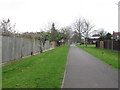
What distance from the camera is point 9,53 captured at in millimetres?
9523

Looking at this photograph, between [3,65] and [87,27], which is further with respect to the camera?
[87,27]

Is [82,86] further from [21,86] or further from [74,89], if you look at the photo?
[21,86]

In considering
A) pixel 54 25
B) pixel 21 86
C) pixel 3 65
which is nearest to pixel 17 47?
pixel 3 65

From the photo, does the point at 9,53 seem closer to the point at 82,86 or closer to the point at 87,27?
the point at 82,86

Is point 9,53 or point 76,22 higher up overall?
point 76,22

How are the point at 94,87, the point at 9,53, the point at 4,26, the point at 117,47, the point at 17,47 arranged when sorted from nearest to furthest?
the point at 94,87 < the point at 9,53 < the point at 17,47 < the point at 4,26 < the point at 117,47

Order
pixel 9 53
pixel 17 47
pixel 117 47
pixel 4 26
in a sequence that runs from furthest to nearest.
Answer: pixel 117 47 → pixel 4 26 → pixel 17 47 → pixel 9 53

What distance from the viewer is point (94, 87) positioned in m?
4.86

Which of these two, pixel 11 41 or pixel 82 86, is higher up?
pixel 11 41

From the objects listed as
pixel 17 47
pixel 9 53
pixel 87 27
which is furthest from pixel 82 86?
pixel 87 27

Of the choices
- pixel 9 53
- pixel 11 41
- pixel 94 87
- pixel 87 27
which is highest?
pixel 87 27

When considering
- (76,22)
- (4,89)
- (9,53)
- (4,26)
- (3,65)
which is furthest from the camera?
(76,22)

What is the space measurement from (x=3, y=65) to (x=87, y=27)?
39372 millimetres

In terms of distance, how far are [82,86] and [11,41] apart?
22.7ft
